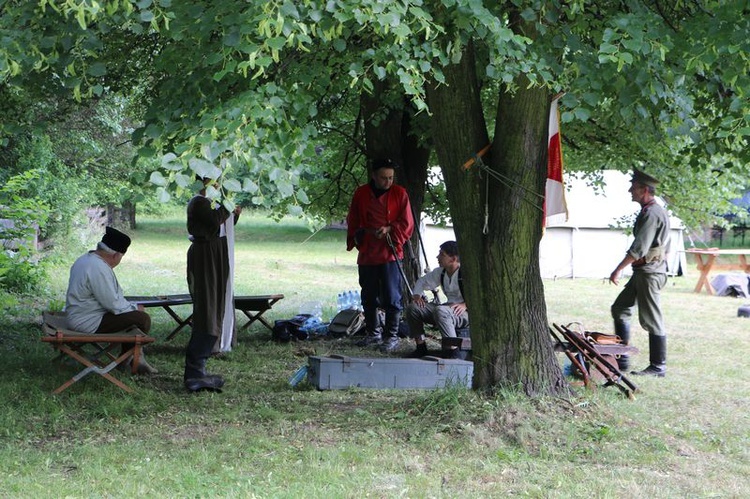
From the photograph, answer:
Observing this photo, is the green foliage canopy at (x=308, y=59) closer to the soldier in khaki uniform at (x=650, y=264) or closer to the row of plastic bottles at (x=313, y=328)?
the soldier in khaki uniform at (x=650, y=264)

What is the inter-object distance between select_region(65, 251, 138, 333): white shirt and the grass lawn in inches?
18.7

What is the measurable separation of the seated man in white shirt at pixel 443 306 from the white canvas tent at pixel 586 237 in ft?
38.1

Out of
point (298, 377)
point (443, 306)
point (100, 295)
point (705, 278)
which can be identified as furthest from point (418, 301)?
point (705, 278)

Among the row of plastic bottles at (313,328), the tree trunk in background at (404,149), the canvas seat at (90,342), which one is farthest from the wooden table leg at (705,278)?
the canvas seat at (90,342)

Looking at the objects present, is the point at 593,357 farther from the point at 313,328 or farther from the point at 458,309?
the point at 313,328

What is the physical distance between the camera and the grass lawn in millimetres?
4969

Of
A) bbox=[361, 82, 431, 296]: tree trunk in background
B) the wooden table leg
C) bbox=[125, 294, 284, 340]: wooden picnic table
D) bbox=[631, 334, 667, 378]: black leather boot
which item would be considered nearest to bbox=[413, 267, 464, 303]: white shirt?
bbox=[361, 82, 431, 296]: tree trunk in background

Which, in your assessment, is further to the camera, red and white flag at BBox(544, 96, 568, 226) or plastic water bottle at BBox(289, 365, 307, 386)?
plastic water bottle at BBox(289, 365, 307, 386)

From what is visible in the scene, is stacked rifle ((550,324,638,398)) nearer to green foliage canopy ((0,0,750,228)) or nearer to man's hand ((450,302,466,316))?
man's hand ((450,302,466,316))

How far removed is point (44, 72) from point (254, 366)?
12.7 ft

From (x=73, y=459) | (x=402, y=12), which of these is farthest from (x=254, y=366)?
(x=402, y=12)

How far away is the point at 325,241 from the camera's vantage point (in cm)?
3447

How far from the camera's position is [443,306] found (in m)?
8.41

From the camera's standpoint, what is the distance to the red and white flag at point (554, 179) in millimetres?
6184
